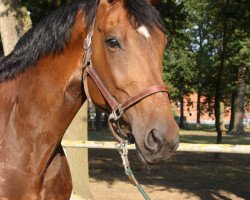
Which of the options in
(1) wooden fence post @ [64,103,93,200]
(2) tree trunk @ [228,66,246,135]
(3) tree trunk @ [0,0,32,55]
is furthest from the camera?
(2) tree trunk @ [228,66,246,135]

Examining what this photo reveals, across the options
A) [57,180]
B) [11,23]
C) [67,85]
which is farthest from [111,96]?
[11,23]

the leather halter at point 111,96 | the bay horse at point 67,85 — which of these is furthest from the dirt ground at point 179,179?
the leather halter at point 111,96

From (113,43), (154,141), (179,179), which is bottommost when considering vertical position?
(179,179)

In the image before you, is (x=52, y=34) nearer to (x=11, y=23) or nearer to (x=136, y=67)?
(x=136, y=67)

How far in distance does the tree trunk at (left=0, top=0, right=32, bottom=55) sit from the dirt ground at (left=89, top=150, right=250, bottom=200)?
366cm

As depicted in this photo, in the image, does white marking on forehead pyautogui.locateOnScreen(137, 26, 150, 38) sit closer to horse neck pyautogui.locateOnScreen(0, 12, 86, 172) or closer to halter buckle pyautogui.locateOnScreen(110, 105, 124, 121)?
halter buckle pyautogui.locateOnScreen(110, 105, 124, 121)

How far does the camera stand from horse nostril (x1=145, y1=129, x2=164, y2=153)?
214cm

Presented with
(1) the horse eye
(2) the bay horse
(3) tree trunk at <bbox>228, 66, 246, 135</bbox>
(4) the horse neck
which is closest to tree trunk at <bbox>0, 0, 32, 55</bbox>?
(2) the bay horse

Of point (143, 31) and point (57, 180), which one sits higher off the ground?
point (143, 31)

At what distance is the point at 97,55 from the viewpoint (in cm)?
248

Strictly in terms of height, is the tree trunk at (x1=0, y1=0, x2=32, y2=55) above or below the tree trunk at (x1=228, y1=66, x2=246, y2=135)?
above

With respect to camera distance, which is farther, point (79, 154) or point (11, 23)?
point (79, 154)

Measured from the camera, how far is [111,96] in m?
2.43

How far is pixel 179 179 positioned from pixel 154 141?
8.64 metres
